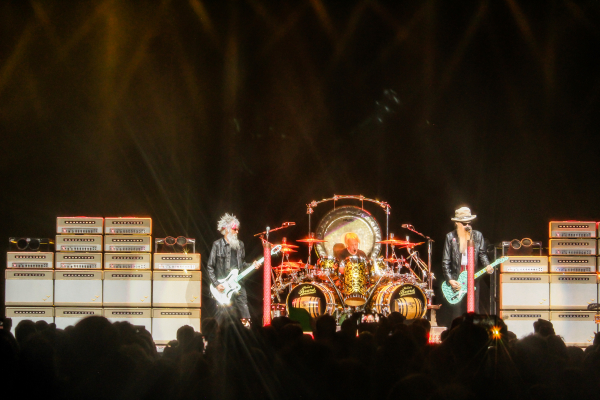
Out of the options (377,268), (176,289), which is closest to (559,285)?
(377,268)

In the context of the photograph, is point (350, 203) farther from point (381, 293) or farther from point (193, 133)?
point (193, 133)

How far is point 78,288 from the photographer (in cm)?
791

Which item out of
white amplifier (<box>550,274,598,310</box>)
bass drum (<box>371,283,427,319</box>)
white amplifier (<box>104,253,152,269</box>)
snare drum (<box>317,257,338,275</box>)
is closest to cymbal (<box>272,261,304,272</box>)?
snare drum (<box>317,257,338,275</box>)

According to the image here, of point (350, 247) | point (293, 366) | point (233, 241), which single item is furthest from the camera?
point (350, 247)

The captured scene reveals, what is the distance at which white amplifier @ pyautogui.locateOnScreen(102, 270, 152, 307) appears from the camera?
7.86 metres

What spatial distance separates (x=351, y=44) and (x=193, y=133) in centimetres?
292

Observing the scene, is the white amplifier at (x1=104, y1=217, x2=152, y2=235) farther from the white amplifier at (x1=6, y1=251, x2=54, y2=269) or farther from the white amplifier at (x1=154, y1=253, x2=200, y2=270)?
the white amplifier at (x1=6, y1=251, x2=54, y2=269)

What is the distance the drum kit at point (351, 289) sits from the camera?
850 centimetres

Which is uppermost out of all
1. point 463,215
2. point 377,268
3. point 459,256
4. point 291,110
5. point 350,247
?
point 291,110

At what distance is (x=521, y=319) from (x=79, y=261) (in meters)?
6.07

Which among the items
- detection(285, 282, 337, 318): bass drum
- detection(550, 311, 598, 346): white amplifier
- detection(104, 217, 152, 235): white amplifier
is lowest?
detection(550, 311, 598, 346): white amplifier

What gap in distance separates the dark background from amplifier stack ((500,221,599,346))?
3.57 feet

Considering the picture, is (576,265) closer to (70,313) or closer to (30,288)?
(70,313)

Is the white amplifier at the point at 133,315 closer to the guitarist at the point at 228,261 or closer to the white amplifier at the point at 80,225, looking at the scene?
the guitarist at the point at 228,261
